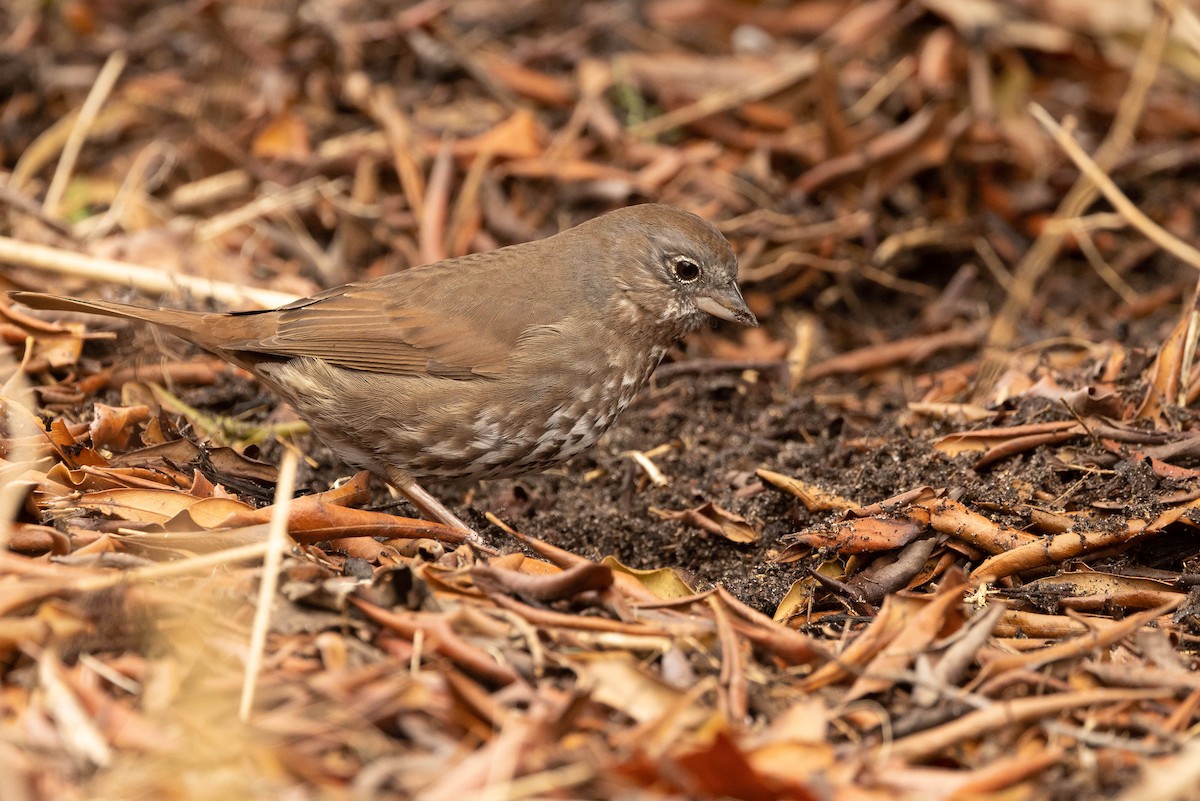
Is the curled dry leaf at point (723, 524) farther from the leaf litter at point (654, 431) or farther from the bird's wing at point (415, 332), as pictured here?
the bird's wing at point (415, 332)

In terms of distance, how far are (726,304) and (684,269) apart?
7.7 inches

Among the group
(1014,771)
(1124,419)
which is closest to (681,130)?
(1124,419)

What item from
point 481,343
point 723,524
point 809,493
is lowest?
point 723,524

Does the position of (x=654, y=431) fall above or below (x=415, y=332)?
below

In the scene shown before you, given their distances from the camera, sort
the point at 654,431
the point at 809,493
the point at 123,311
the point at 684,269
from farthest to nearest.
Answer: the point at 654,431
the point at 684,269
the point at 123,311
the point at 809,493

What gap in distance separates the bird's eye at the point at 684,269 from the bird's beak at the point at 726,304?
3.2 inches

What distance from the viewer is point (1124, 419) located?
14.1 ft

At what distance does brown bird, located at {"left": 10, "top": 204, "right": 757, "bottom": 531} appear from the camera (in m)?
4.30

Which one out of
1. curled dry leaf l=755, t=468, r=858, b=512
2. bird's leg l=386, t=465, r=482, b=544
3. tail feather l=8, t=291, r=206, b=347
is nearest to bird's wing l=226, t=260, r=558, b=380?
tail feather l=8, t=291, r=206, b=347

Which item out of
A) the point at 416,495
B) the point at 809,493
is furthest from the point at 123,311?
the point at 809,493

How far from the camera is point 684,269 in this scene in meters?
4.53

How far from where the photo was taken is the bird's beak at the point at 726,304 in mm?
4543

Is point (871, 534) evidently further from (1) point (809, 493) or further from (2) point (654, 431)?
(2) point (654, 431)

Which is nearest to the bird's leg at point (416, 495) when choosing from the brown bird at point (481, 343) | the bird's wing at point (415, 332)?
the brown bird at point (481, 343)
